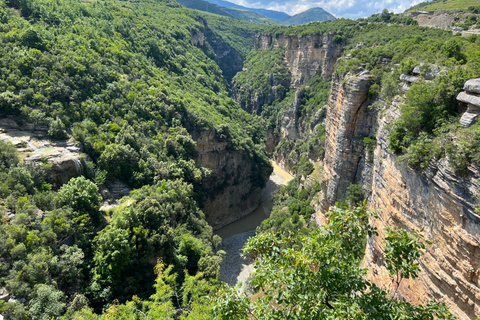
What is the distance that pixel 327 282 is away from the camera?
639cm

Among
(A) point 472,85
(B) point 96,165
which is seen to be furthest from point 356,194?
(B) point 96,165

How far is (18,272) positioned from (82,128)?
16.6 meters

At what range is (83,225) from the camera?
66.3ft

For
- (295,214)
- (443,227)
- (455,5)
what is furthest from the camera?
(455,5)

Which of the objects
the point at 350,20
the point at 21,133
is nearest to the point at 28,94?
the point at 21,133

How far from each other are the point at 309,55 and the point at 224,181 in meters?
40.1

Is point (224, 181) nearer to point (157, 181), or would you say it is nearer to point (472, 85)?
point (157, 181)

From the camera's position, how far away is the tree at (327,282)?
6117mm

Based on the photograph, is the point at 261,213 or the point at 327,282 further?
the point at 261,213

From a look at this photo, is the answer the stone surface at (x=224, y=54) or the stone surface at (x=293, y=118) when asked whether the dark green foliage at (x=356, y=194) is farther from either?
the stone surface at (x=224, y=54)

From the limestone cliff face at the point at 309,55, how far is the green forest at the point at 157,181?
291cm

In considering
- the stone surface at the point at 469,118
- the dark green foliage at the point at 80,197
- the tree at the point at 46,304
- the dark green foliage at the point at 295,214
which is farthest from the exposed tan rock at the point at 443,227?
the dark green foliage at the point at 80,197

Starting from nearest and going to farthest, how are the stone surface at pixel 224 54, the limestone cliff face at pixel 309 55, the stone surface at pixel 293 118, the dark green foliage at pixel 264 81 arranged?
1. the limestone cliff face at pixel 309 55
2. the stone surface at pixel 293 118
3. the dark green foliage at pixel 264 81
4. the stone surface at pixel 224 54

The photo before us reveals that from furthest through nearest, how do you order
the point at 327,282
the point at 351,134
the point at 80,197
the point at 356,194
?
the point at 351,134 < the point at 356,194 < the point at 80,197 < the point at 327,282
